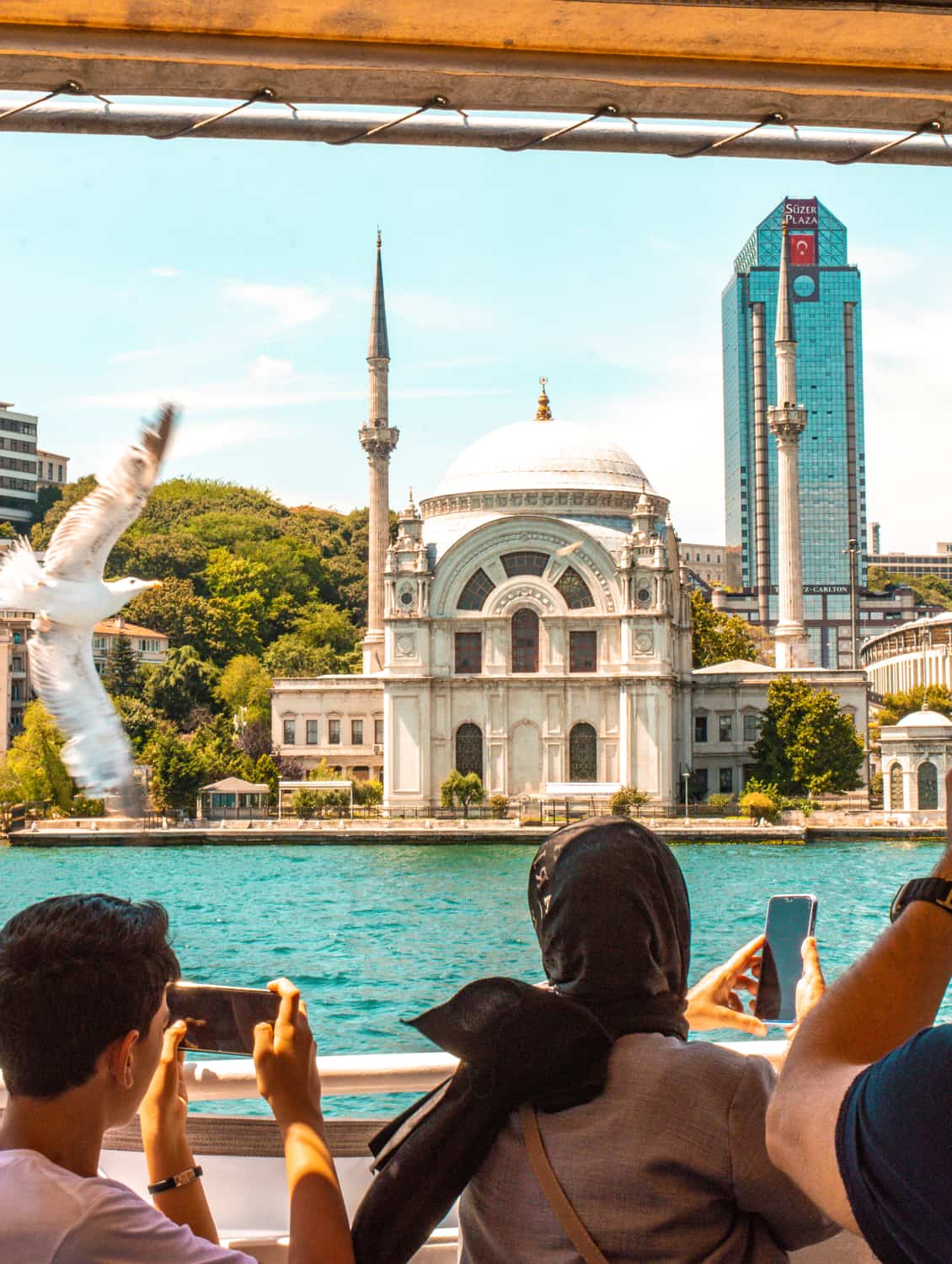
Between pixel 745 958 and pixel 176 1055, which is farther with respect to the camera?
pixel 745 958

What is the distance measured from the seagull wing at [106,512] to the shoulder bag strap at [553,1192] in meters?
1.14

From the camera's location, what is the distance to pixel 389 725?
34.8 m

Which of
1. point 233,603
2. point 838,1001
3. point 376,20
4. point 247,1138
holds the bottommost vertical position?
point 247,1138

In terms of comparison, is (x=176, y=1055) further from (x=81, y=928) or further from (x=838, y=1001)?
(x=838, y=1001)

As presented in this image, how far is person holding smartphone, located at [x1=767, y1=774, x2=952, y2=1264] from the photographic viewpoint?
2.77 ft

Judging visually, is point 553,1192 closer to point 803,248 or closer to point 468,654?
point 468,654

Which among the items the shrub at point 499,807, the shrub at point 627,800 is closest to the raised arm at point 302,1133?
the shrub at point 627,800

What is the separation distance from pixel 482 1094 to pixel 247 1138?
63 centimetres

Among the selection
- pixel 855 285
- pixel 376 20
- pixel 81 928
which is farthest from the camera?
pixel 855 285

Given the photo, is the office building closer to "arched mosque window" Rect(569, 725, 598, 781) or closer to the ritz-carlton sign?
"arched mosque window" Rect(569, 725, 598, 781)

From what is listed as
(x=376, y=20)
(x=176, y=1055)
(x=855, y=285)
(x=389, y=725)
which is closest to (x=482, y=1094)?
(x=176, y=1055)

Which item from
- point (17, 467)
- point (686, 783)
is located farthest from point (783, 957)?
point (686, 783)

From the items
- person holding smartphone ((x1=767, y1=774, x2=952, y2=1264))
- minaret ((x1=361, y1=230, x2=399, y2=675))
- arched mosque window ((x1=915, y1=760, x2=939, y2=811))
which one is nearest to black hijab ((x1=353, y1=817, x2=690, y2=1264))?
person holding smartphone ((x1=767, y1=774, x2=952, y2=1264))

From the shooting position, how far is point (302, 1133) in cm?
137
